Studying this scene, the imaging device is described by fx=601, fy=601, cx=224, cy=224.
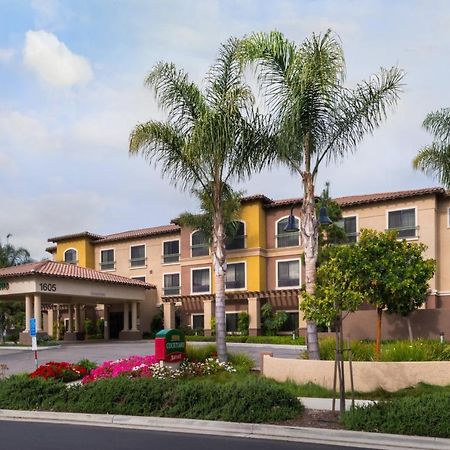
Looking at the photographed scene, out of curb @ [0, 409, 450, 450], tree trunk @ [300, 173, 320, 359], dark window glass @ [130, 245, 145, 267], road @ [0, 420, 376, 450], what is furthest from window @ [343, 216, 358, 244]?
road @ [0, 420, 376, 450]

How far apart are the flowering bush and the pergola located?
2017 centimetres

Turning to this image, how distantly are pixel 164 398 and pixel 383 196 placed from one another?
31804mm

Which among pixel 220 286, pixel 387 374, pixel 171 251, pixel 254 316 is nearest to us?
pixel 387 374

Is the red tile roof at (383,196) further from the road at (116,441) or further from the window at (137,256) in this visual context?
the road at (116,441)

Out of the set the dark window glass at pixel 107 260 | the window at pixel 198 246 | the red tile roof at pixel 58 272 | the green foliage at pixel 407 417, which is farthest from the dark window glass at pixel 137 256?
the green foliage at pixel 407 417

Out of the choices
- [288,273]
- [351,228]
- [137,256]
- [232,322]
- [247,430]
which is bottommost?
[232,322]

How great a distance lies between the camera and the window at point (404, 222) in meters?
39.6

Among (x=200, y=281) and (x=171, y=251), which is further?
(x=171, y=251)

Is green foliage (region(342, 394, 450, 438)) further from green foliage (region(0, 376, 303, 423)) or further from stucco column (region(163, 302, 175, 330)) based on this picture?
stucco column (region(163, 302, 175, 330))

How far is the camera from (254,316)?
43.3 meters

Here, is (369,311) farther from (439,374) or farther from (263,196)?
(439,374)

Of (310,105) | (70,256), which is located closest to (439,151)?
Answer: (310,105)

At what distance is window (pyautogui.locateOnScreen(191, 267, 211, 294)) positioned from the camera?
155ft

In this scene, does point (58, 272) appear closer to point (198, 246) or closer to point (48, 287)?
point (48, 287)
